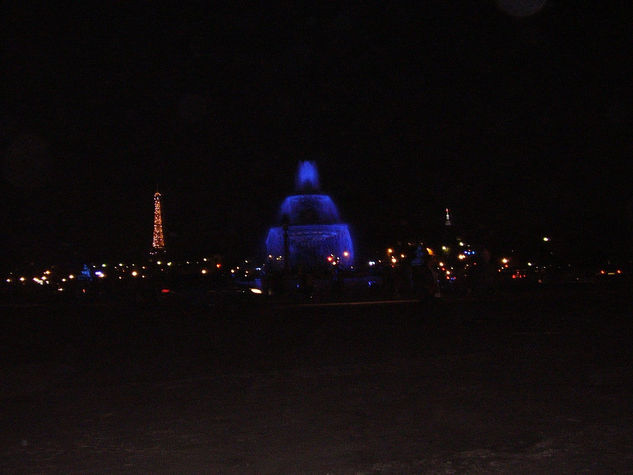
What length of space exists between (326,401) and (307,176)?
7385cm

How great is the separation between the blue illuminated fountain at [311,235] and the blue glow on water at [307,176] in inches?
202

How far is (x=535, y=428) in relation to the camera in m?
7.33

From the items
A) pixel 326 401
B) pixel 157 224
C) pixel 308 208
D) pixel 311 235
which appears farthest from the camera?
pixel 157 224

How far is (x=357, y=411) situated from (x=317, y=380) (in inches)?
87.1

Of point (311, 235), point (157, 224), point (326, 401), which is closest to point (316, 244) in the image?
point (311, 235)

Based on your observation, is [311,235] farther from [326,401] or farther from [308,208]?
[326,401]

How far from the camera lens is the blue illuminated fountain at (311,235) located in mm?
70188

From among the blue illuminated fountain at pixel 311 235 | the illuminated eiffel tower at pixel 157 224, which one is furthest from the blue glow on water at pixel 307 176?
the illuminated eiffel tower at pixel 157 224

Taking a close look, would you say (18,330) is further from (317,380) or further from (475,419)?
(475,419)

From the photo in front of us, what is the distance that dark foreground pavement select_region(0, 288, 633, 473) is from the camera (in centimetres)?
641

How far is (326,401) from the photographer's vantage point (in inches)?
350

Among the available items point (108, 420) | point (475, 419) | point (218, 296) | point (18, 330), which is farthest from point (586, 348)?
point (218, 296)

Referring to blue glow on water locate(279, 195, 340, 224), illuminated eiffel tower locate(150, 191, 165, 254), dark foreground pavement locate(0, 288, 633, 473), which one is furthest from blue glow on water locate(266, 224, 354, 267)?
illuminated eiffel tower locate(150, 191, 165, 254)

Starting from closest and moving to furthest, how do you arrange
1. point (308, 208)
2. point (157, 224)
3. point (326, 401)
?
point (326, 401) → point (308, 208) → point (157, 224)
